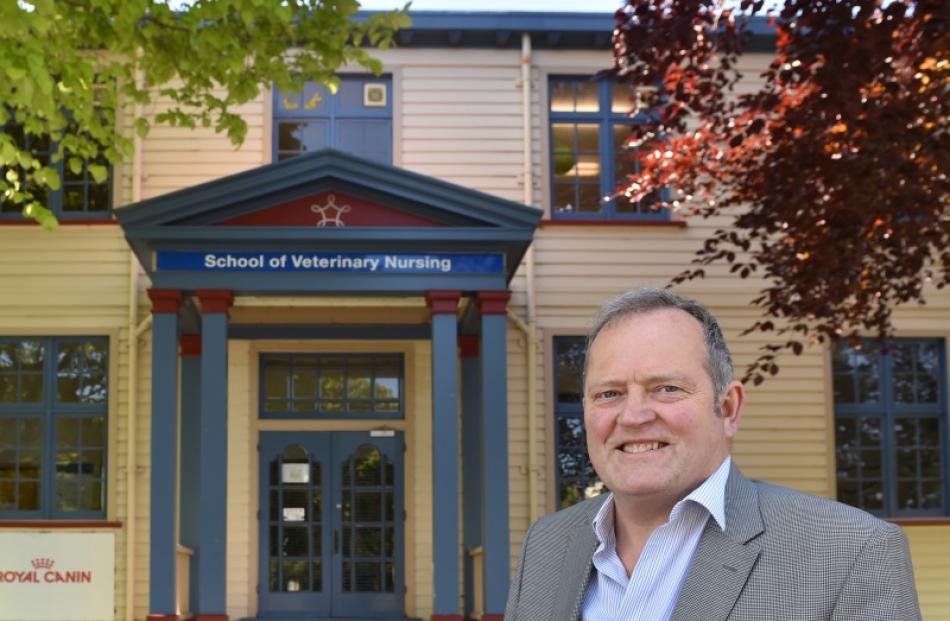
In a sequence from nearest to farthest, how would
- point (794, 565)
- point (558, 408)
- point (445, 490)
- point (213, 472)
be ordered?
point (794, 565) < point (213, 472) < point (445, 490) < point (558, 408)

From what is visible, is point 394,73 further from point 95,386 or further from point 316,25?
point 95,386

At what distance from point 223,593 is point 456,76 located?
6.44m

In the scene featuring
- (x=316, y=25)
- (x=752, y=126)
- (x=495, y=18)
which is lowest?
(x=752, y=126)

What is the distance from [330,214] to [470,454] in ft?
11.1

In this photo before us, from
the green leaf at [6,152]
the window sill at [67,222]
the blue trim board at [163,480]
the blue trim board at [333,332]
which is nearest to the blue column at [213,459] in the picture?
the blue trim board at [163,480]

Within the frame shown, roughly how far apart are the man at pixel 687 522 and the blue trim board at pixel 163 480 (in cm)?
925

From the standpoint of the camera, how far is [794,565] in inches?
93.1

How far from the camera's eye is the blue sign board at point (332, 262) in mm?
11992

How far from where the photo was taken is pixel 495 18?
14.8m

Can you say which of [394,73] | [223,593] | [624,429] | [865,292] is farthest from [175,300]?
[624,429]

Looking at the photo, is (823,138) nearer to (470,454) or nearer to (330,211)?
(330,211)

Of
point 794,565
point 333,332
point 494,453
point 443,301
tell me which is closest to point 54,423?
point 333,332

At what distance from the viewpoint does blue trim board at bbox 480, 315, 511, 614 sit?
12.0 meters

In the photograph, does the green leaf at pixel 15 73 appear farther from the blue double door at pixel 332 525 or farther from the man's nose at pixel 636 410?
the man's nose at pixel 636 410
